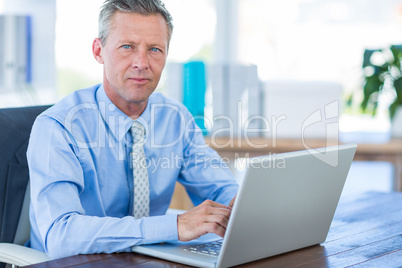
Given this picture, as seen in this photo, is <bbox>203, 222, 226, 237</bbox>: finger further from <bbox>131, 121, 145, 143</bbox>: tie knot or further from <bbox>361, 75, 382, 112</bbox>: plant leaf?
<bbox>361, 75, 382, 112</bbox>: plant leaf

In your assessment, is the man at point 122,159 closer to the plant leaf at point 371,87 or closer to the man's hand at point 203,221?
the man's hand at point 203,221

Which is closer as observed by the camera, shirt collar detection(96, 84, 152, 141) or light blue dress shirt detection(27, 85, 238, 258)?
light blue dress shirt detection(27, 85, 238, 258)

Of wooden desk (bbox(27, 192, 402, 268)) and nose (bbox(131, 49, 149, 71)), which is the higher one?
nose (bbox(131, 49, 149, 71))

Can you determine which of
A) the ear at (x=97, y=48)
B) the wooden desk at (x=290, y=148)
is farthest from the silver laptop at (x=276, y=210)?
the wooden desk at (x=290, y=148)

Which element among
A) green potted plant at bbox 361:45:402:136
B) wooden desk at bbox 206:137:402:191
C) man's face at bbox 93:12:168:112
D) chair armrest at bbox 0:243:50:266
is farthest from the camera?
green potted plant at bbox 361:45:402:136

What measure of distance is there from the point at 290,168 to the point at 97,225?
1.55ft

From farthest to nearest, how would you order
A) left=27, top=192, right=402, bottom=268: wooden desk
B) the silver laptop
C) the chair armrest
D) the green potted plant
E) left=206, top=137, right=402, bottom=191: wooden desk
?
the green potted plant → left=206, top=137, right=402, bottom=191: wooden desk → the chair armrest → left=27, top=192, right=402, bottom=268: wooden desk → the silver laptop

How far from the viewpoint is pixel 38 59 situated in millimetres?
3160

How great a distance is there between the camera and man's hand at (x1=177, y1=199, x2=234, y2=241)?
4.14 feet

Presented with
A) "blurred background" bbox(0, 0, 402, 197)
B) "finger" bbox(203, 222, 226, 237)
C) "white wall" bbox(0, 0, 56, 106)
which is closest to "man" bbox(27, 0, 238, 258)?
"finger" bbox(203, 222, 226, 237)

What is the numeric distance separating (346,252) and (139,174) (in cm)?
64

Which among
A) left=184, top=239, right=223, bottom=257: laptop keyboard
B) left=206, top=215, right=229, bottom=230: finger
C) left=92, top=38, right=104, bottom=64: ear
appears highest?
left=92, top=38, right=104, bottom=64: ear

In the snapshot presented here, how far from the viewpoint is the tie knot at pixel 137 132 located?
1.68 m

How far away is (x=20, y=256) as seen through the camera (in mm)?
1423
